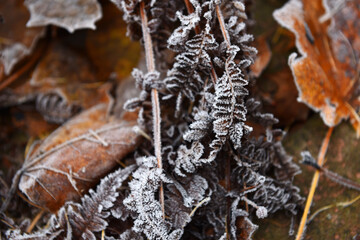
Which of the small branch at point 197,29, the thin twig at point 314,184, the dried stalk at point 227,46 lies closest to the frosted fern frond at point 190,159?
the dried stalk at point 227,46

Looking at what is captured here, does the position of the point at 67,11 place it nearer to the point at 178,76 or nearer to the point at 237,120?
the point at 178,76

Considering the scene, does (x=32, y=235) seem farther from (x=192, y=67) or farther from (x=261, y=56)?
(x=261, y=56)

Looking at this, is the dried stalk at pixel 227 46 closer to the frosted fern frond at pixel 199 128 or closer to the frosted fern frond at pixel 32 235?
the frosted fern frond at pixel 199 128

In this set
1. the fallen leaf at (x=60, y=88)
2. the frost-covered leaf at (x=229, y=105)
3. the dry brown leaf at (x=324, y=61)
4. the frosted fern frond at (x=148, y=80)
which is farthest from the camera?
the fallen leaf at (x=60, y=88)

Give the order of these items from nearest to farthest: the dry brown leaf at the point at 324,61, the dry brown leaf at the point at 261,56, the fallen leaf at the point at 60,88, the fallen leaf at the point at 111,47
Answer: the dry brown leaf at the point at 324,61 → the dry brown leaf at the point at 261,56 → the fallen leaf at the point at 60,88 → the fallen leaf at the point at 111,47

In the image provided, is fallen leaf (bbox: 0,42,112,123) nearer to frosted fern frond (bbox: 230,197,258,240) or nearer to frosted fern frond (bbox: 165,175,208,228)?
frosted fern frond (bbox: 165,175,208,228)

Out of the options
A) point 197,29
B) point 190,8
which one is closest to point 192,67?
point 197,29

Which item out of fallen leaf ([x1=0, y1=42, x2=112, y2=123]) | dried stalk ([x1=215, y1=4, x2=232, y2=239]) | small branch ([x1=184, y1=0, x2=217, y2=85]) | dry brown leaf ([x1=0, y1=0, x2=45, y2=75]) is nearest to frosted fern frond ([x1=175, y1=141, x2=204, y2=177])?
dried stalk ([x1=215, y1=4, x2=232, y2=239])
